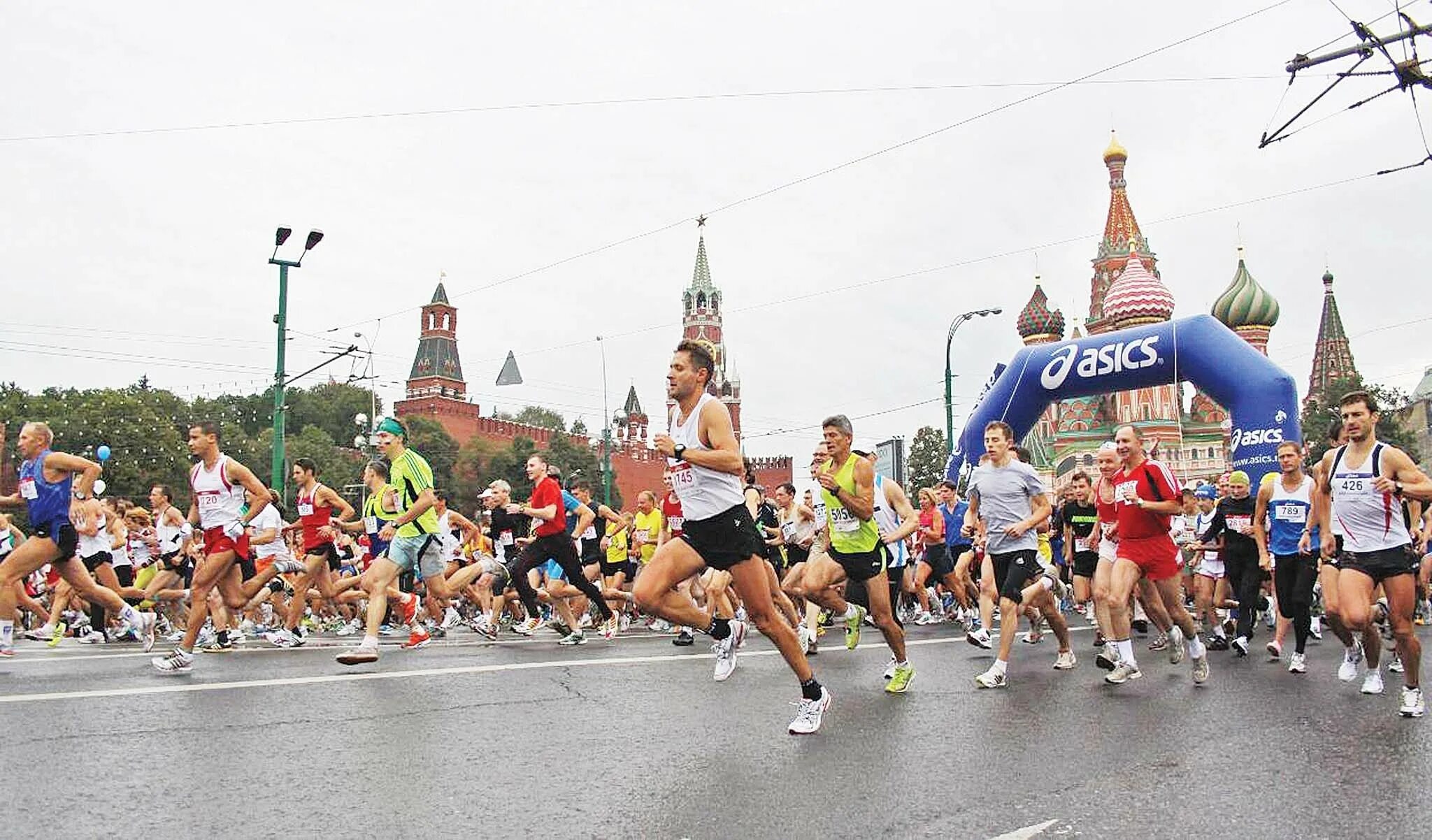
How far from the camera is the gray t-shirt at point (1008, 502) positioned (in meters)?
8.90

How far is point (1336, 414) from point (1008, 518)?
52.4m

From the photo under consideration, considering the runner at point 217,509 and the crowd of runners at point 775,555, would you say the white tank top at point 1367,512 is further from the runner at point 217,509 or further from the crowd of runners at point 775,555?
the runner at point 217,509

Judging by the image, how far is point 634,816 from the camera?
4.24 m

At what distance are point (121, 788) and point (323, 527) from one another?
7.01 metres

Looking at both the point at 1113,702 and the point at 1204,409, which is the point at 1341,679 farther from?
the point at 1204,409

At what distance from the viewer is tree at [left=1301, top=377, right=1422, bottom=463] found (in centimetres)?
5491

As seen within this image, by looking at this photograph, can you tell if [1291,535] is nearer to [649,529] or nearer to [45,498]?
[649,529]

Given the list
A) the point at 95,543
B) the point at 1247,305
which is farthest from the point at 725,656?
the point at 1247,305

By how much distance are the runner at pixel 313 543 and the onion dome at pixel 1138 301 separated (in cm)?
4889

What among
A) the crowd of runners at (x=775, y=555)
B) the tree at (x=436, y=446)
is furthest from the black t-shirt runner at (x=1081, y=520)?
the tree at (x=436, y=446)

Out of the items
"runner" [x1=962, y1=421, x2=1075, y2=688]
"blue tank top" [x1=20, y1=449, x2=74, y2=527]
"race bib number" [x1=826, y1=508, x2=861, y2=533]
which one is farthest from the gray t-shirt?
"blue tank top" [x1=20, y1=449, x2=74, y2=527]

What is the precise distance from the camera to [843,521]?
8477 millimetres

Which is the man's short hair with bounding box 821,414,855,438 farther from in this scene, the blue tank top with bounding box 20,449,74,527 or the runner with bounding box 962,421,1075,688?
the blue tank top with bounding box 20,449,74,527

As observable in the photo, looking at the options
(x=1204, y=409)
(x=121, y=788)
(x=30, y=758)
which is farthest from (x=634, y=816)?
(x=1204, y=409)
